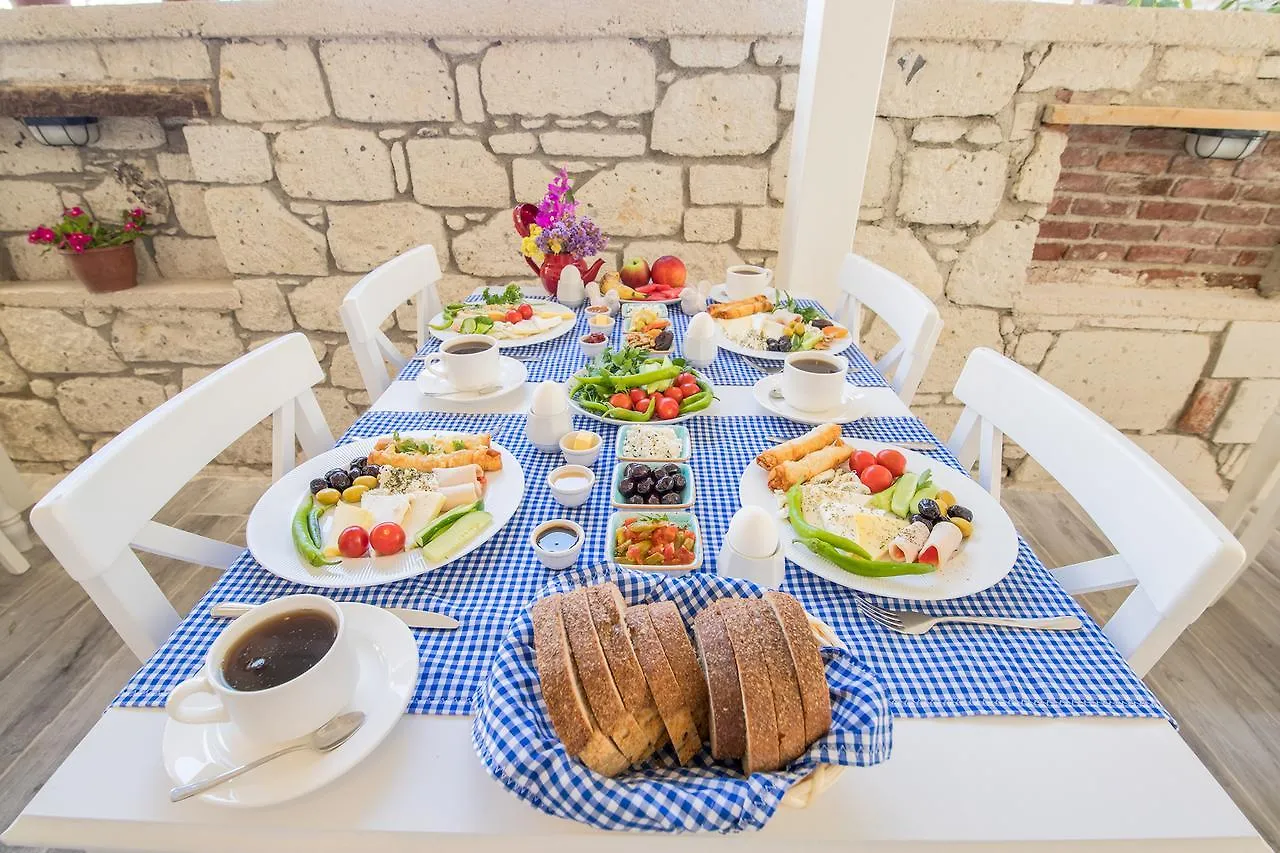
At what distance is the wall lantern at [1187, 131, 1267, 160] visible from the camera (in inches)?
81.7

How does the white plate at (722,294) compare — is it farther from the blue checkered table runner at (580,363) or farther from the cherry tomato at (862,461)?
the cherry tomato at (862,461)

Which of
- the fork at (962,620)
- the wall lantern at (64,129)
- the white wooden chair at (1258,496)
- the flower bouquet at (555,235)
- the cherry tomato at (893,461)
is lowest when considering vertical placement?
the white wooden chair at (1258,496)

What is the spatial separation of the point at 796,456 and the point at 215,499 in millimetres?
2580

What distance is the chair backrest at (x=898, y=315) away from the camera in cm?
148

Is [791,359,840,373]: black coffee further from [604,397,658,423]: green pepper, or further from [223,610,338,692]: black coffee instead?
[223,610,338,692]: black coffee

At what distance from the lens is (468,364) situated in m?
1.22

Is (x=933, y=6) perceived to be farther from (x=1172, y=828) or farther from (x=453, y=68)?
(x=1172, y=828)

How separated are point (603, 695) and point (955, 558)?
1.68 feet

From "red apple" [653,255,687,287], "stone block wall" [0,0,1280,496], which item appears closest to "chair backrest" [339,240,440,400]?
"stone block wall" [0,0,1280,496]

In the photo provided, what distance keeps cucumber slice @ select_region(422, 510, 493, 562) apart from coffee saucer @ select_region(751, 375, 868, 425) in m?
0.59

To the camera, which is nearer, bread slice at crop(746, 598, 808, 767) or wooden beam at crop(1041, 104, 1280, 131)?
bread slice at crop(746, 598, 808, 767)

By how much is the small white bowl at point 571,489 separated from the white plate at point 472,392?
360 millimetres

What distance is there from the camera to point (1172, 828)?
522 millimetres

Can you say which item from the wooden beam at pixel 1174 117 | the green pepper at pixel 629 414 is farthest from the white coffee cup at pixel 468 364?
the wooden beam at pixel 1174 117
